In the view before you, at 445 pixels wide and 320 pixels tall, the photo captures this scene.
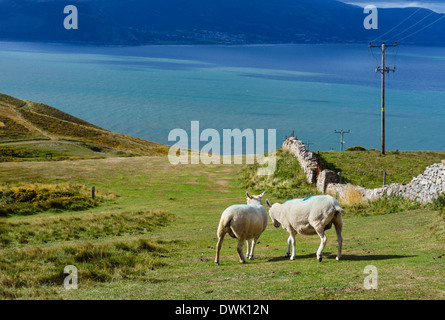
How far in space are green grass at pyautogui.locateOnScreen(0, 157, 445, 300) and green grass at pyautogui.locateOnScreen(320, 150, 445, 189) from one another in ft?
41.7

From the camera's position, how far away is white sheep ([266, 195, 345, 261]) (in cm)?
1440

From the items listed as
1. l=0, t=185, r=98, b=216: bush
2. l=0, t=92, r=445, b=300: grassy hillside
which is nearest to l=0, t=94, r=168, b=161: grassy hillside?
l=0, t=92, r=445, b=300: grassy hillside

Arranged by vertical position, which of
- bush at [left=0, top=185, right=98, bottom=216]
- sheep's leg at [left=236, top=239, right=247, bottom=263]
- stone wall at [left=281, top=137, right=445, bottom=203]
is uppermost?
stone wall at [left=281, top=137, right=445, bottom=203]

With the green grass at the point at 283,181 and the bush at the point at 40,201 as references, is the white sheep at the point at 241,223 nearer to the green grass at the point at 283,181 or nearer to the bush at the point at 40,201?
the green grass at the point at 283,181

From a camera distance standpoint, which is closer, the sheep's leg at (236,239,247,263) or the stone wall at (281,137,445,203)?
the sheep's leg at (236,239,247,263)

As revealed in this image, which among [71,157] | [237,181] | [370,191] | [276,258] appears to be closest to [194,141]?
[71,157]

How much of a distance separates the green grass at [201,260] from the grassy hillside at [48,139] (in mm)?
44065

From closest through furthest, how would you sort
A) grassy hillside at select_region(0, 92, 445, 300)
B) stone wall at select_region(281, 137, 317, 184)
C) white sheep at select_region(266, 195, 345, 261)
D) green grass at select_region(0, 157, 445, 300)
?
green grass at select_region(0, 157, 445, 300) < grassy hillside at select_region(0, 92, 445, 300) < white sheep at select_region(266, 195, 345, 261) < stone wall at select_region(281, 137, 317, 184)

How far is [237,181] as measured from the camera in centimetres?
4794

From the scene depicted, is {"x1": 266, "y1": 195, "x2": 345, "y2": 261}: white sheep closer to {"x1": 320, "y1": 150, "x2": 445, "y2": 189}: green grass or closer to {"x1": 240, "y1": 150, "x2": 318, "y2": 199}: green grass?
{"x1": 240, "y1": 150, "x2": 318, "y2": 199}: green grass

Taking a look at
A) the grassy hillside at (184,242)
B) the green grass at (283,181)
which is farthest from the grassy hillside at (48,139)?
the green grass at (283,181)

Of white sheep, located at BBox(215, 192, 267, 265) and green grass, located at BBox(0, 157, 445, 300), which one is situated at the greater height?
white sheep, located at BBox(215, 192, 267, 265)

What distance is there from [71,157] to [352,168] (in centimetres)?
4371
